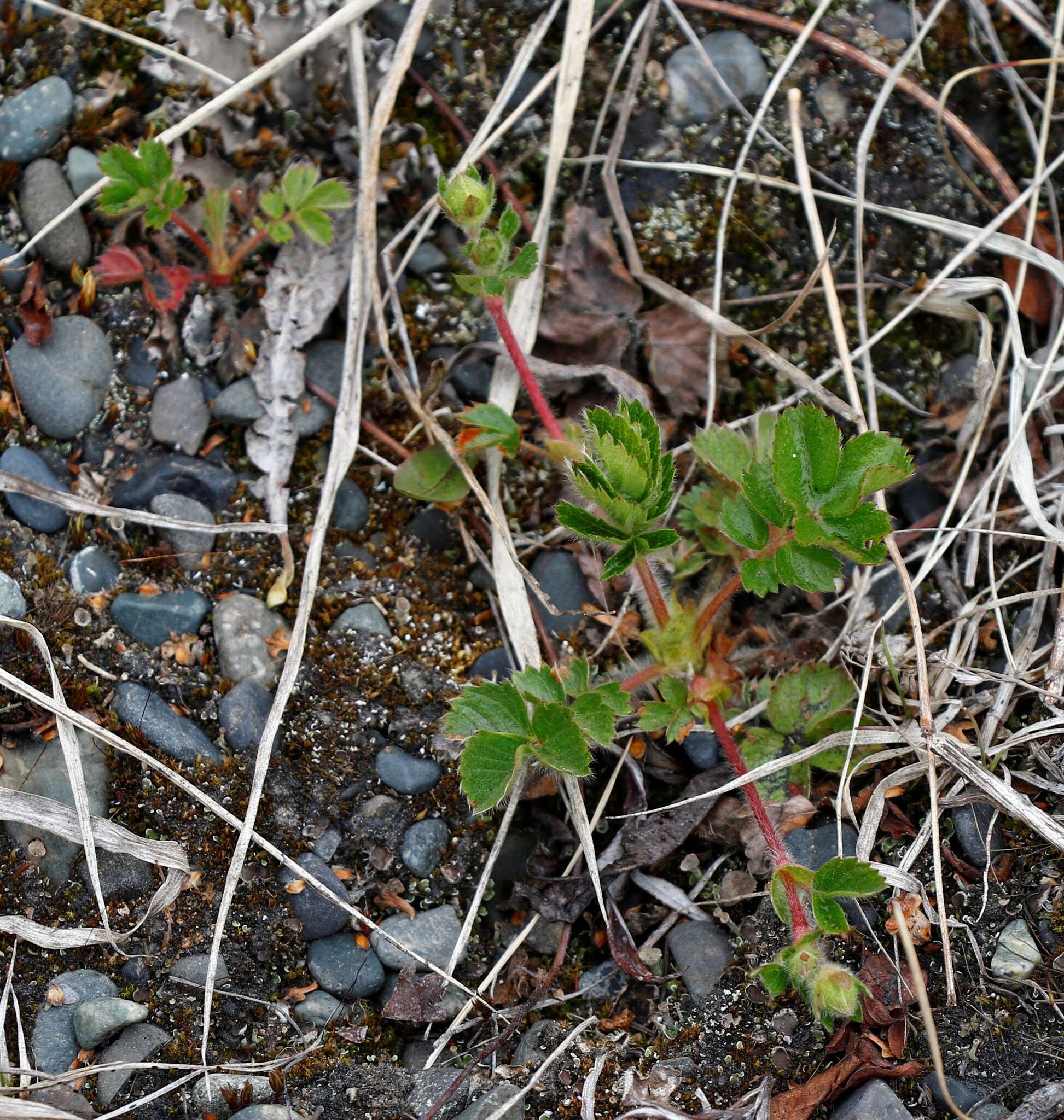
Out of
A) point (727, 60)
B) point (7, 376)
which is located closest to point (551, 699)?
point (7, 376)

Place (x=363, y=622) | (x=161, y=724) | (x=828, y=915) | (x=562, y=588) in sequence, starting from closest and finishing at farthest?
(x=828, y=915)
(x=161, y=724)
(x=363, y=622)
(x=562, y=588)

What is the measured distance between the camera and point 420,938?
2402mm

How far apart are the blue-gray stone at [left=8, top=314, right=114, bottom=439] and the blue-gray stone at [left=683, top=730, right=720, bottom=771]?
6.06ft

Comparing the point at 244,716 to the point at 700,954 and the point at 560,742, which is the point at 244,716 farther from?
the point at 700,954

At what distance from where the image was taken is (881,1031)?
2217 millimetres

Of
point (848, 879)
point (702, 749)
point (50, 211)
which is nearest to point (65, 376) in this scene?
point (50, 211)

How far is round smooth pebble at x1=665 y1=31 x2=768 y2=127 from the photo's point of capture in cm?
313

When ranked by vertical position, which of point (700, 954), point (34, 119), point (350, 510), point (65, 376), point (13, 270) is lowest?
point (700, 954)

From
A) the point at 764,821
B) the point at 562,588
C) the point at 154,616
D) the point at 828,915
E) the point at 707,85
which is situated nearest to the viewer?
the point at 828,915

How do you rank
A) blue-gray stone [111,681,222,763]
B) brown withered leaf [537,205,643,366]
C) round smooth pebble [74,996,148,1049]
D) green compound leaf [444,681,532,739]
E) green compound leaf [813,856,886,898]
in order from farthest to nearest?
brown withered leaf [537,205,643,366], blue-gray stone [111,681,222,763], green compound leaf [444,681,532,739], round smooth pebble [74,996,148,1049], green compound leaf [813,856,886,898]

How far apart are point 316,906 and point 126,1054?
493 millimetres

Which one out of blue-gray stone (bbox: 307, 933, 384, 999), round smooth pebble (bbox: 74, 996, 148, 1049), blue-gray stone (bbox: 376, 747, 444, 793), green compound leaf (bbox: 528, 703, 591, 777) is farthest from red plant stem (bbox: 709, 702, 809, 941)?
round smooth pebble (bbox: 74, 996, 148, 1049)

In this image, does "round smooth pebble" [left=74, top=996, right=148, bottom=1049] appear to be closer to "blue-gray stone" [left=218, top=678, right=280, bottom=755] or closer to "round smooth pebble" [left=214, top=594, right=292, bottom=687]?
"blue-gray stone" [left=218, top=678, right=280, bottom=755]

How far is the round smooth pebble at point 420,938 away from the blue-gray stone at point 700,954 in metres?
0.52
